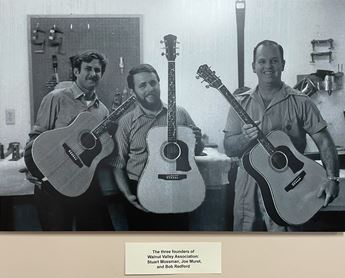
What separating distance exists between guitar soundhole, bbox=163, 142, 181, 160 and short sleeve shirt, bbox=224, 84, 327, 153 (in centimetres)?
17

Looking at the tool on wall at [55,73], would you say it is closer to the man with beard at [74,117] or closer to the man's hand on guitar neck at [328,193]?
the man with beard at [74,117]

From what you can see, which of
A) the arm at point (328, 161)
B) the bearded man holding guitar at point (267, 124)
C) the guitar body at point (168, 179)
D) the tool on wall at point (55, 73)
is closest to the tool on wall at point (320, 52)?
the bearded man holding guitar at point (267, 124)

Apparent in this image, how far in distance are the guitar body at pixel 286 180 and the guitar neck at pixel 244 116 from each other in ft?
0.04

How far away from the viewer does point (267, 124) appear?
1562 mm

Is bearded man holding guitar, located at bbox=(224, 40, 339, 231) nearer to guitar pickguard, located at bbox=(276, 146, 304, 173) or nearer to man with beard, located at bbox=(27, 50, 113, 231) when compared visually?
guitar pickguard, located at bbox=(276, 146, 304, 173)

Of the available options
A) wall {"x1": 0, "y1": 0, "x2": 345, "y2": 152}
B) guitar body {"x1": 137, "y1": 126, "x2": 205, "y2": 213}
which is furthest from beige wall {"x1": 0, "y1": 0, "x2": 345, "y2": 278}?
guitar body {"x1": 137, "y1": 126, "x2": 205, "y2": 213}

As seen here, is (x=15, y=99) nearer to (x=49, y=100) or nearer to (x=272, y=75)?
(x=49, y=100)

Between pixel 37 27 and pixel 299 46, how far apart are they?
2.76 ft

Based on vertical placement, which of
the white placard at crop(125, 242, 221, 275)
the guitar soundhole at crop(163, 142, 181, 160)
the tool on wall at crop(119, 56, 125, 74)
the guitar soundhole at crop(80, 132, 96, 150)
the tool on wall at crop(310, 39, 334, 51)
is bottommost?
the white placard at crop(125, 242, 221, 275)

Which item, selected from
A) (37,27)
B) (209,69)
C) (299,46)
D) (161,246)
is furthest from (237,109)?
(37,27)

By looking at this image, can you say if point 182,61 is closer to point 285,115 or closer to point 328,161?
point 285,115

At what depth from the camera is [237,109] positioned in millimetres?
1560

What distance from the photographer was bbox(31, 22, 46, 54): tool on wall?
5.02 ft

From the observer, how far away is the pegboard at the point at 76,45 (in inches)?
60.4
